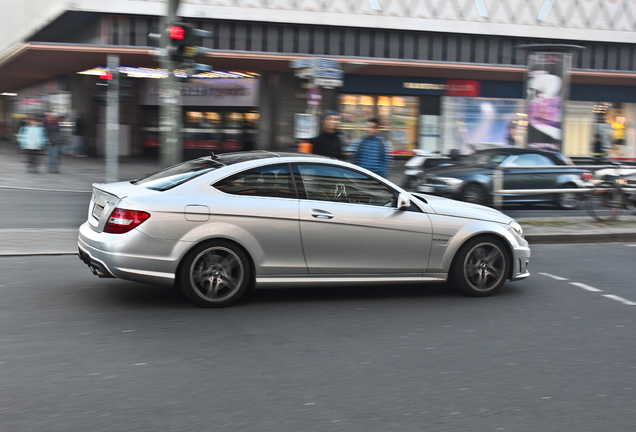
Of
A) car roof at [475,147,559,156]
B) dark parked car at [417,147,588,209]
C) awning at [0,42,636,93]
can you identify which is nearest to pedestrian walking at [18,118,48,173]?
awning at [0,42,636,93]

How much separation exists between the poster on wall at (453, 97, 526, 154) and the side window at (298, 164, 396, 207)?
22870 mm

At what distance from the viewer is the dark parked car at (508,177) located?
13.1 meters

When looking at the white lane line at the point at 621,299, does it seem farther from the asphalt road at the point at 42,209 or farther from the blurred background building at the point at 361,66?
the blurred background building at the point at 361,66

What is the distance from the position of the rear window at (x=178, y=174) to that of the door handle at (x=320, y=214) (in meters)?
0.91

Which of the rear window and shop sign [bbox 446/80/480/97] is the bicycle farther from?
shop sign [bbox 446/80/480/97]

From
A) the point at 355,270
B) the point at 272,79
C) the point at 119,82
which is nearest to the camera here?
the point at 355,270

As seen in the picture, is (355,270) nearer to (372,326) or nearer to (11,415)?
(372,326)

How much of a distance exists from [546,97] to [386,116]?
42.0 ft

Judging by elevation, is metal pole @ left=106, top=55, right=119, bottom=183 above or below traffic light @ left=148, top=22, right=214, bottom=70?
below

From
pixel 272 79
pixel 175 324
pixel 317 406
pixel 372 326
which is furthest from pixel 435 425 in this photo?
pixel 272 79

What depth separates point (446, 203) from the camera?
6941 mm

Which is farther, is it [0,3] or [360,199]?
[0,3]

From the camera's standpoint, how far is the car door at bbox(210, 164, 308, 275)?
19.7ft

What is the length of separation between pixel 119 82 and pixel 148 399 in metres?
9.48
